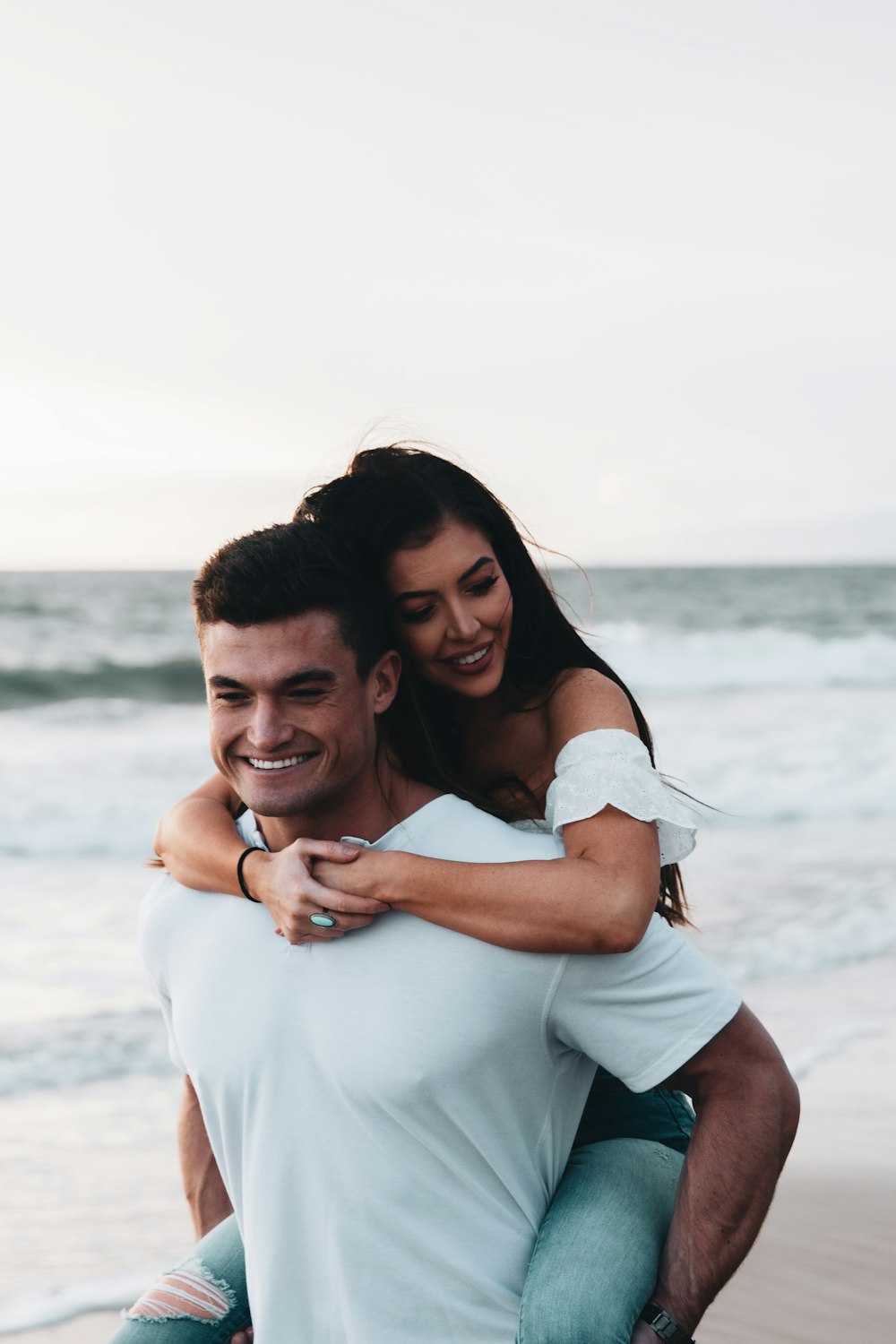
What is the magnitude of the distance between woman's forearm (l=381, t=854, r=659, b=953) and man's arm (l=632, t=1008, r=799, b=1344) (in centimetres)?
24

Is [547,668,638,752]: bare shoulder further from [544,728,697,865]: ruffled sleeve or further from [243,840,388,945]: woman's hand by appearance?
[243,840,388,945]: woman's hand

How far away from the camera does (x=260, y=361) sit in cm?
1405

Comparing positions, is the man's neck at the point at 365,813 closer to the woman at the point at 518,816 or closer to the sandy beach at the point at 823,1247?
the woman at the point at 518,816

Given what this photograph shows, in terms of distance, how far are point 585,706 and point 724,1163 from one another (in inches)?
39.8

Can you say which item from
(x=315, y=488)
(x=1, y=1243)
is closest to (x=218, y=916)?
(x=315, y=488)

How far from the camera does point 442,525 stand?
9.94 feet

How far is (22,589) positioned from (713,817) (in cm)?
1894

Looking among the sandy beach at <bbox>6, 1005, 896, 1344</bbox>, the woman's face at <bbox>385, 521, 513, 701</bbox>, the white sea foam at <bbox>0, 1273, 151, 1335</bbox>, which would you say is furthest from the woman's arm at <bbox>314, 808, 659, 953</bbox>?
the white sea foam at <bbox>0, 1273, 151, 1335</bbox>

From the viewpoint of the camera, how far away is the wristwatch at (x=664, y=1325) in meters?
2.07

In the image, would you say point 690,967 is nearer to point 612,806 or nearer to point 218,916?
point 612,806

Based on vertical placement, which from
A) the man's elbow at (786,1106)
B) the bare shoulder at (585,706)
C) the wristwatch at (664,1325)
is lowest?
the wristwatch at (664,1325)

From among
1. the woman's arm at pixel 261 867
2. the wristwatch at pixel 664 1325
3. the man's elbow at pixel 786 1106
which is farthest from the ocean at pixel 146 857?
the wristwatch at pixel 664 1325

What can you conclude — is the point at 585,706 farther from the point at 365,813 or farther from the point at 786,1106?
the point at 786,1106

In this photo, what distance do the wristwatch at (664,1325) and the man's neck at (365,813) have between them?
85 centimetres
